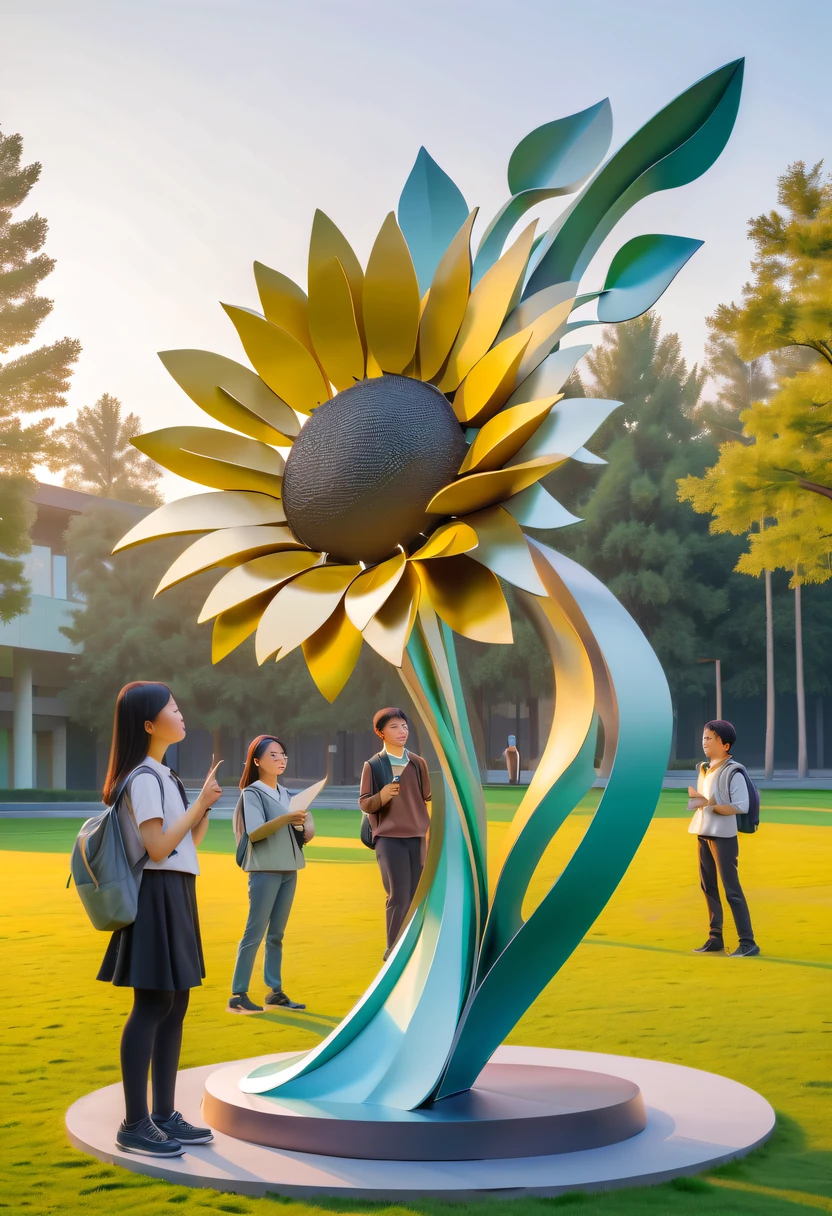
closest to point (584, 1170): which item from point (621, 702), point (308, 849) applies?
point (621, 702)

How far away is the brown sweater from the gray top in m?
0.53

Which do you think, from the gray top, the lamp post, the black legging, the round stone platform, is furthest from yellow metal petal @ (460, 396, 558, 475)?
the lamp post

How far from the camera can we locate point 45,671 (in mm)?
40375

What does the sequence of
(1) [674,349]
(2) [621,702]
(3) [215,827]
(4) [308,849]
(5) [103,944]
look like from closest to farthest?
(2) [621,702] → (5) [103,944] → (4) [308,849] → (3) [215,827] → (1) [674,349]

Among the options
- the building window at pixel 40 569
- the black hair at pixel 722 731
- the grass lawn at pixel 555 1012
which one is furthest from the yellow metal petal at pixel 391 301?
the building window at pixel 40 569

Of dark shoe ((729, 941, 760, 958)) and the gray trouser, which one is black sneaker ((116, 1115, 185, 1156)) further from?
dark shoe ((729, 941, 760, 958))

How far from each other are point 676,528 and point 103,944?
3278 cm

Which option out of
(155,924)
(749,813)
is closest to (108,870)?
(155,924)

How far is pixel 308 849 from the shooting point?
19.0 metres

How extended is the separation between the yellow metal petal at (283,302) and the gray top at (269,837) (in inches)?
130

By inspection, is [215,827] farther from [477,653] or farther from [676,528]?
[676,528]

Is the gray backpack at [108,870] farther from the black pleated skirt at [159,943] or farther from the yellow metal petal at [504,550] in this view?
the yellow metal petal at [504,550]

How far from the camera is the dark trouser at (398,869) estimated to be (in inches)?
306

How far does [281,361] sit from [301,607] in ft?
3.93
